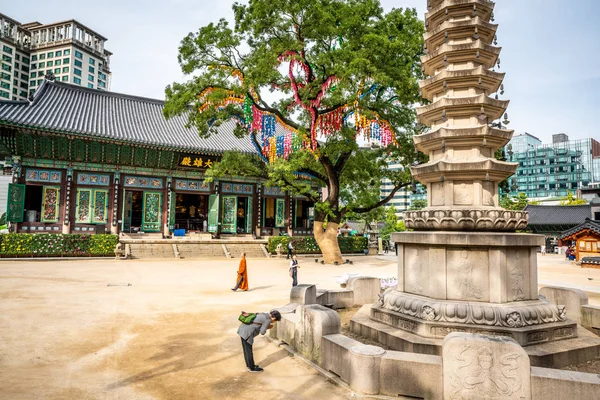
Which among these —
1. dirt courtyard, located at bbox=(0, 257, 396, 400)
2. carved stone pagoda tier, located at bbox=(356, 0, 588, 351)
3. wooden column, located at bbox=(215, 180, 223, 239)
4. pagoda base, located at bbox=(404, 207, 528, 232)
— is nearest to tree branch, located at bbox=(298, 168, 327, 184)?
wooden column, located at bbox=(215, 180, 223, 239)

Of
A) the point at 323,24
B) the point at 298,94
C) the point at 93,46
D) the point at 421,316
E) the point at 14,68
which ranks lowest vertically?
the point at 421,316

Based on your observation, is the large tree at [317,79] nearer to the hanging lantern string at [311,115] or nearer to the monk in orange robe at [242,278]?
the hanging lantern string at [311,115]

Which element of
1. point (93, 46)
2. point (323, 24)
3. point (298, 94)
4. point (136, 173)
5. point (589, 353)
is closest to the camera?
point (589, 353)

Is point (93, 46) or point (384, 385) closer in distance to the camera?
point (384, 385)

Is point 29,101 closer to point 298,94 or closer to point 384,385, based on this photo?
point 298,94

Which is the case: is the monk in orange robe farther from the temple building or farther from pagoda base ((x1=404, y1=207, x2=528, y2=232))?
the temple building

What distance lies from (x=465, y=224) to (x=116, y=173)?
78.7 feet

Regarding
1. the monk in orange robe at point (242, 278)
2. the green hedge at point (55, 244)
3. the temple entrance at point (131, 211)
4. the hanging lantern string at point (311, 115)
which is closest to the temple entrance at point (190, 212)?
the temple entrance at point (131, 211)

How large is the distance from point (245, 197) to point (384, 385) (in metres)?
25.9

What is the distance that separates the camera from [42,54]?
242 feet

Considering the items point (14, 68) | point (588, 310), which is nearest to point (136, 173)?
point (588, 310)

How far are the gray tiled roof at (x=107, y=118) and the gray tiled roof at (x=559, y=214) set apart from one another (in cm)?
3758

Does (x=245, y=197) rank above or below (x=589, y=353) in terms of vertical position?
above

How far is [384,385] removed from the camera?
183 inches
